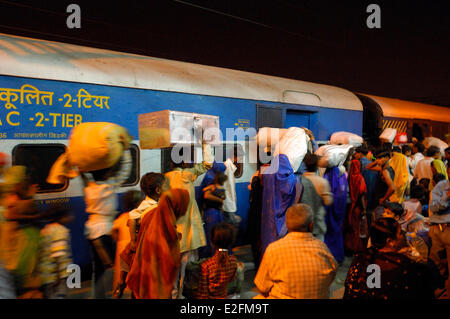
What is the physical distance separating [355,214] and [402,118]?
5.38 meters

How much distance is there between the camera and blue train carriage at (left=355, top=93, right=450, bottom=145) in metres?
9.49

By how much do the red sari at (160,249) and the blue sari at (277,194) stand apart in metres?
2.27

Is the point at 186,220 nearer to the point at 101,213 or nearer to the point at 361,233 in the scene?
the point at 101,213

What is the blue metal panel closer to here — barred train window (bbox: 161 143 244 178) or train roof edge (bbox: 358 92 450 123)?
barred train window (bbox: 161 143 244 178)

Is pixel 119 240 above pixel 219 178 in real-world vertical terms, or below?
below

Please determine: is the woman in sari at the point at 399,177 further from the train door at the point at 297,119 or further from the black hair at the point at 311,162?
the black hair at the point at 311,162

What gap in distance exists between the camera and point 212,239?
9.64 feet

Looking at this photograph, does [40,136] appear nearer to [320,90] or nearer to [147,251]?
[147,251]

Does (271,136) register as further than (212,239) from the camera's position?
Yes

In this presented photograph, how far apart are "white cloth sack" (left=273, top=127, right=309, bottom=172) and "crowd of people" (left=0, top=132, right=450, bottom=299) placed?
19 centimetres

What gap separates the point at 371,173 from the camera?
6.07 metres

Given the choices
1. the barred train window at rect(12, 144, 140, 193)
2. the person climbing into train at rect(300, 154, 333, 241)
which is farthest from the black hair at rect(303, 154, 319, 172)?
the barred train window at rect(12, 144, 140, 193)

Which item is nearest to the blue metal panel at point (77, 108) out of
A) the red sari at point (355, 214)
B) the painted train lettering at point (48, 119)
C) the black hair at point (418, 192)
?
the painted train lettering at point (48, 119)

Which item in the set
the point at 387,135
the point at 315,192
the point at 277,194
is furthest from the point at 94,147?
the point at 387,135
